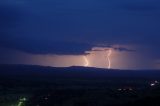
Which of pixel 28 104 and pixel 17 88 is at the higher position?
pixel 17 88

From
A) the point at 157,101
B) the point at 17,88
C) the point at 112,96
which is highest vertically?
the point at 17,88

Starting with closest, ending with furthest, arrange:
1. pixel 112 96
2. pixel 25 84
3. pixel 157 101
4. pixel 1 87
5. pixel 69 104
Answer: pixel 157 101, pixel 69 104, pixel 112 96, pixel 1 87, pixel 25 84

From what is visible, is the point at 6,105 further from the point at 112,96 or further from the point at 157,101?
the point at 157,101

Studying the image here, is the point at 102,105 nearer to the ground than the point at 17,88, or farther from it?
nearer to the ground

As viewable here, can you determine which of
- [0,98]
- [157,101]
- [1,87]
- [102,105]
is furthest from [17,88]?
[157,101]

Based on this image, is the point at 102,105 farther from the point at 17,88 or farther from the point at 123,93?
the point at 17,88

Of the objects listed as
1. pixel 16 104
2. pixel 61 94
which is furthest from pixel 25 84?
pixel 16 104

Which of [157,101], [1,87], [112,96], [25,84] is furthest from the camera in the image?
[25,84]

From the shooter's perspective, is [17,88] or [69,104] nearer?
[69,104]

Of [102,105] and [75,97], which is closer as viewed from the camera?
[102,105]
